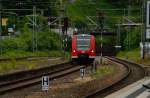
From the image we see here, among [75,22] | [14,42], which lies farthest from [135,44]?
[14,42]

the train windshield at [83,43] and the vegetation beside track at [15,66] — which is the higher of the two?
the train windshield at [83,43]

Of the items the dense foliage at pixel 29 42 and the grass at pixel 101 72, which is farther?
the dense foliage at pixel 29 42

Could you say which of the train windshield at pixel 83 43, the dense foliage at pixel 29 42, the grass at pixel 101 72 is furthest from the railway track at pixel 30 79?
the dense foliage at pixel 29 42

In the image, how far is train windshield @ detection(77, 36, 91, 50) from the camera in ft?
180

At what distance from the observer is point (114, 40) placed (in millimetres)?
114375

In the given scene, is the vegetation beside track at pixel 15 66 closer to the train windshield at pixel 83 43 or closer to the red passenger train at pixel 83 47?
the red passenger train at pixel 83 47

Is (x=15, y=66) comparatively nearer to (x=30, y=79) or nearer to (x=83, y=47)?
(x=30, y=79)

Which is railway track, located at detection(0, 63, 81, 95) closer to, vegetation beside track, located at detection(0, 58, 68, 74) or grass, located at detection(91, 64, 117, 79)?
vegetation beside track, located at detection(0, 58, 68, 74)

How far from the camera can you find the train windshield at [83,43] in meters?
54.9

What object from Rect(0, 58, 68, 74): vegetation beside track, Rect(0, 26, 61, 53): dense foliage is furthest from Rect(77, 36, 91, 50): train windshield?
Rect(0, 26, 61, 53): dense foliage

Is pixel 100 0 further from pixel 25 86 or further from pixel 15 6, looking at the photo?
pixel 25 86

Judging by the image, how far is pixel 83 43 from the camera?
55.0 metres

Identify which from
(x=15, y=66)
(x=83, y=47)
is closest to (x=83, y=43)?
(x=83, y=47)

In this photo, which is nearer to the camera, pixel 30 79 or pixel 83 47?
pixel 30 79
